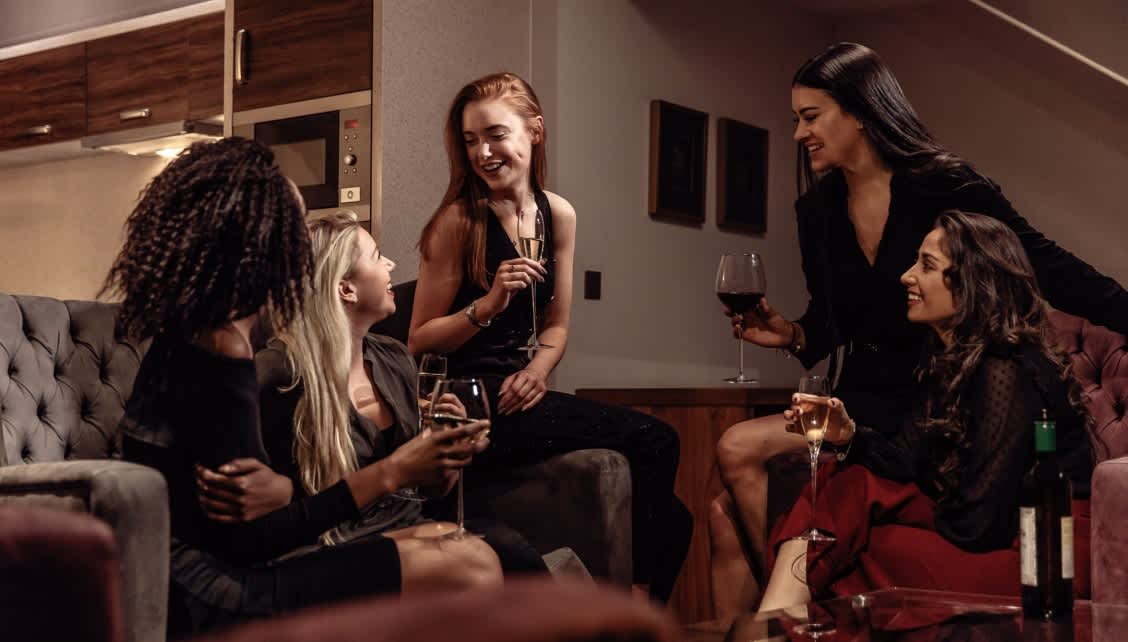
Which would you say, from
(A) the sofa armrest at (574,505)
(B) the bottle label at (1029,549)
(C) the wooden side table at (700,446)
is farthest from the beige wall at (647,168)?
(B) the bottle label at (1029,549)

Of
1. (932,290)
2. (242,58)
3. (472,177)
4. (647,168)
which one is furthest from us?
(647,168)

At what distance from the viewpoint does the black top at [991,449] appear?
250 cm

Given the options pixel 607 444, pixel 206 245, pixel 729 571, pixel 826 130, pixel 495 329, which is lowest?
pixel 729 571

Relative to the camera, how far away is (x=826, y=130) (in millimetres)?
2934

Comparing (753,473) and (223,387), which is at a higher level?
(223,387)

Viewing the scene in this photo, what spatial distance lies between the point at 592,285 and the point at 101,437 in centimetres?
202

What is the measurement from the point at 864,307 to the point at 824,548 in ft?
2.19

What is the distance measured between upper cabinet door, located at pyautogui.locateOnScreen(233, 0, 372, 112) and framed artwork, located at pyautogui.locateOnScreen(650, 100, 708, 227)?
3.73ft

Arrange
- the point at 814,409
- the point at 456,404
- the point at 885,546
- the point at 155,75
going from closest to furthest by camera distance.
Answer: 1. the point at 456,404
2. the point at 814,409
3. the point at 885,546
4. the point at 155,75

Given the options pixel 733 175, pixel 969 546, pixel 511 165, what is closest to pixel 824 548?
pixel 969 546

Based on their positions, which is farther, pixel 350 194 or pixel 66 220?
pixel 66 220

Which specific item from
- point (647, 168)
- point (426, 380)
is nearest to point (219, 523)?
point (426, 380)

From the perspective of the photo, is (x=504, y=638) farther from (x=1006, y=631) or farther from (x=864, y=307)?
(x=864, y=307)

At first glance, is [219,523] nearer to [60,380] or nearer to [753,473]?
[60,380]
